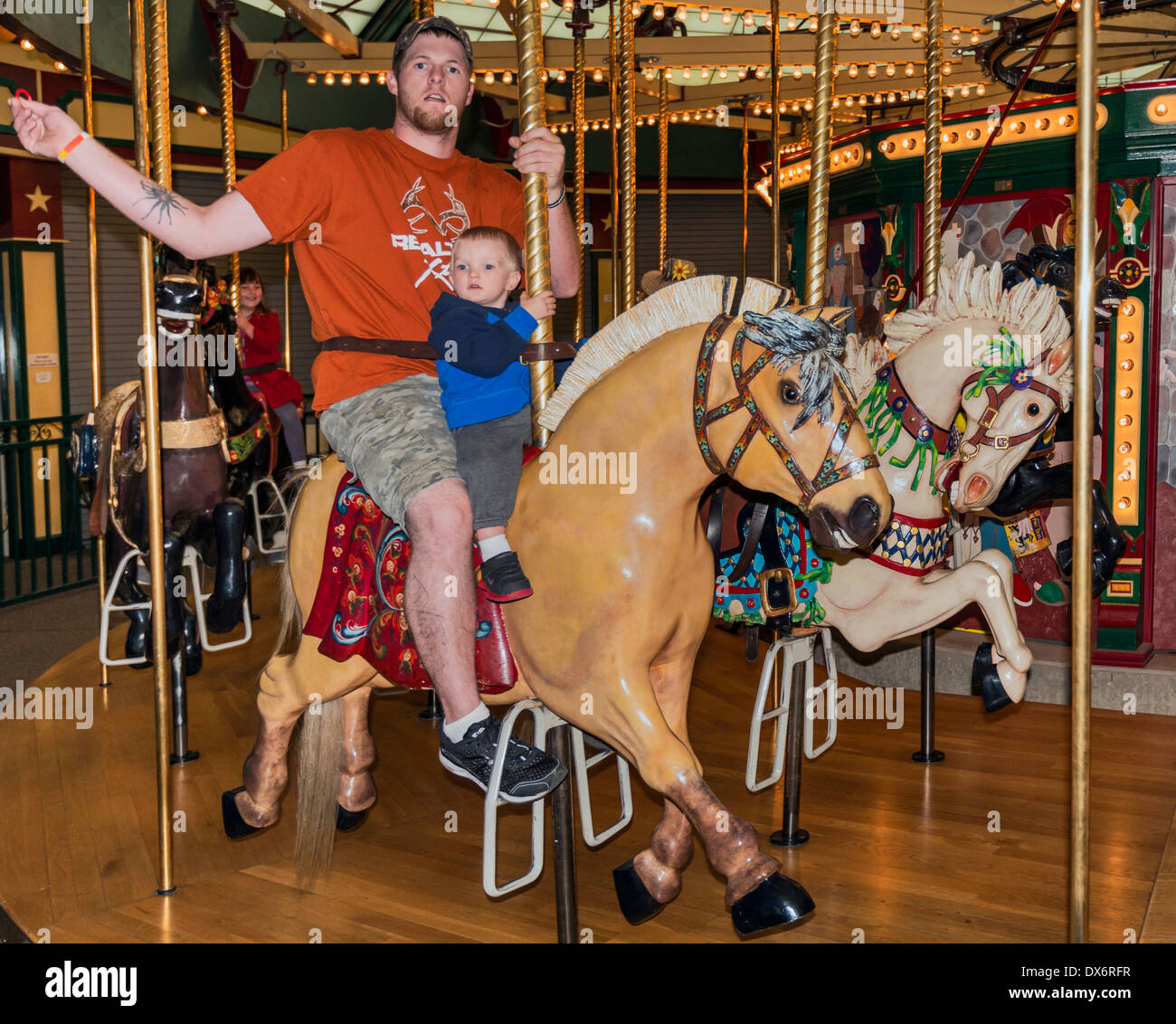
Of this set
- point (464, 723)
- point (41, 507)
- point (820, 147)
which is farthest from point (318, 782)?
point (41, 507)

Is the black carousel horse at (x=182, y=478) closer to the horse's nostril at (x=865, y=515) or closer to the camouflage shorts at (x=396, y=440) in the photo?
the camouflage shorts at (x=396, y=440)

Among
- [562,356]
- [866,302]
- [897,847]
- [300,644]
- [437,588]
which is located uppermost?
[866,302]

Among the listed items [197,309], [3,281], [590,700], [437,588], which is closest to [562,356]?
[437,588]

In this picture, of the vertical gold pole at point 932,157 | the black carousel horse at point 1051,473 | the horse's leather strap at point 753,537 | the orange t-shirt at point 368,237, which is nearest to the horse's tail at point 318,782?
the orange t-shirt at point 368,237

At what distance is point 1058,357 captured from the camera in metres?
3.46

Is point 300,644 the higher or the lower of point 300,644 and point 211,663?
the higher

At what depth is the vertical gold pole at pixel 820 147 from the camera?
295 centimetres

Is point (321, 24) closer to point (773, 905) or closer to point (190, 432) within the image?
point (190, 432)

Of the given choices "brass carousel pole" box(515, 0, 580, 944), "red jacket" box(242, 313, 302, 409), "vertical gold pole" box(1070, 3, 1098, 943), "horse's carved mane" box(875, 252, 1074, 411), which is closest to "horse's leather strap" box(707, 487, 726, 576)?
"horse's carved mane" box(875, 252, 1074, 411)

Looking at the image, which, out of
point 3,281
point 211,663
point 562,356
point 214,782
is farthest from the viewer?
point 3,281

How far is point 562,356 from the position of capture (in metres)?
2.65

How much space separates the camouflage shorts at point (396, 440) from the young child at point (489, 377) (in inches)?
2.2
